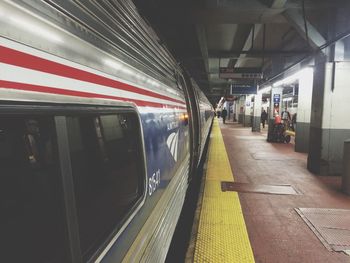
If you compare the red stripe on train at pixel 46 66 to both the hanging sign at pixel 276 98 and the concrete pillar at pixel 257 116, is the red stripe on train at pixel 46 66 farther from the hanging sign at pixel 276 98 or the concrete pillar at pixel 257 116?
the concrete pillar at pixel 257 116

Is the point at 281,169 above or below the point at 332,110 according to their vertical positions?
below

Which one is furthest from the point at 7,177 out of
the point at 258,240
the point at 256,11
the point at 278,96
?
the point at 278,96

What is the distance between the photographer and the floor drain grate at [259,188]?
571 cm

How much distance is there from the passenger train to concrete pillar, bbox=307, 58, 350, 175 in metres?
6.30

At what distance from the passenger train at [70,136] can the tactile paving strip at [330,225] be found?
2698 mm

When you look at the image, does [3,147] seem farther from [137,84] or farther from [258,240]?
[258,240]

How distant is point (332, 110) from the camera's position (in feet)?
23.1

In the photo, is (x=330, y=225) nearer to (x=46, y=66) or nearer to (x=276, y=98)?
(x=46, y=66)

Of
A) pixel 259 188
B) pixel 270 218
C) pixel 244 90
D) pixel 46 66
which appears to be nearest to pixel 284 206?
pixel 270 218

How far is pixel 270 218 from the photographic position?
174 inches

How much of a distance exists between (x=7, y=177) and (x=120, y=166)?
817 mm

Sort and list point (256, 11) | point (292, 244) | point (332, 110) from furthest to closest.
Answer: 1. point (332, 110)
2. point (256, 11)
3. point (292, 244)

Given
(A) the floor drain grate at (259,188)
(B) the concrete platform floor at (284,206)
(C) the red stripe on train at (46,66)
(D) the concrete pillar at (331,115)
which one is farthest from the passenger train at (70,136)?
(D) the concrete pillar at (331,115)

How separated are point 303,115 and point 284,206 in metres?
6.87
